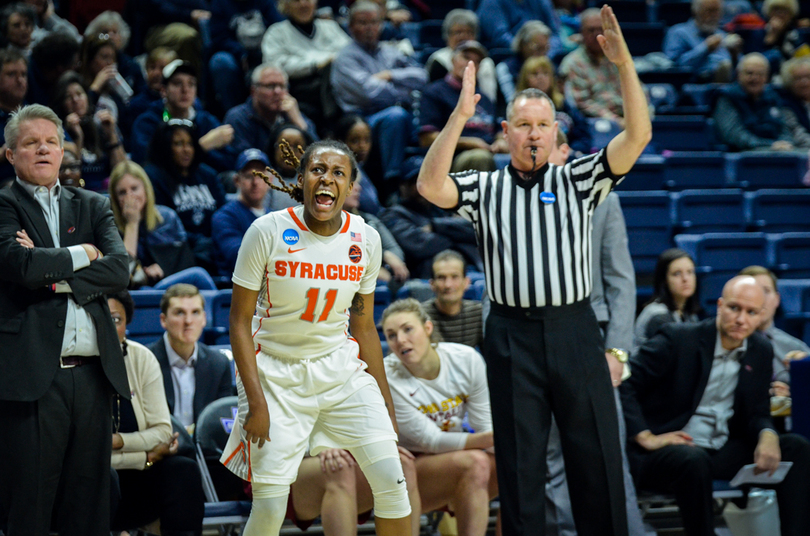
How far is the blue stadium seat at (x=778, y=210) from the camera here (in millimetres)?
7215

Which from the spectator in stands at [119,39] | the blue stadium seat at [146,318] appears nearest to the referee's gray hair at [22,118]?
the blue stadium seat at [146,318]

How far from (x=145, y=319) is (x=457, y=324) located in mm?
1753

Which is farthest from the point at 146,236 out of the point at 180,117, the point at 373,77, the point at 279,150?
the point at 373,77

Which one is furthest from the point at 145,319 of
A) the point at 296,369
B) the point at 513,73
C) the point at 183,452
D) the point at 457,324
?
the point at 513,73

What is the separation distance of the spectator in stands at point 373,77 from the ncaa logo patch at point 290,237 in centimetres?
398

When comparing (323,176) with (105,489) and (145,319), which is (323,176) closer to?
(105,489)

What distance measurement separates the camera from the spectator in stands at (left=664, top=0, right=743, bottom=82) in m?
9.02

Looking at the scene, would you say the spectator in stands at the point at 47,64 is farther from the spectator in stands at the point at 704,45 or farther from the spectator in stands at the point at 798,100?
the spectator in stands at the point at 798,100

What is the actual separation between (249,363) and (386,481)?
0.59 meters

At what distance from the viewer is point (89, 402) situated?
3.35 m

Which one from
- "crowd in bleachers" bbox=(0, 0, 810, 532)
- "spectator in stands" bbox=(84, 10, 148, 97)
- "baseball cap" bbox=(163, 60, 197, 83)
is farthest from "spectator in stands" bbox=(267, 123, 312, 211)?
"spectator in stands" bbox=(84, 10, 148, 97)

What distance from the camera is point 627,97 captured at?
3.12 meters

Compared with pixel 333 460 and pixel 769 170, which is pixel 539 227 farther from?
pixel 769 170

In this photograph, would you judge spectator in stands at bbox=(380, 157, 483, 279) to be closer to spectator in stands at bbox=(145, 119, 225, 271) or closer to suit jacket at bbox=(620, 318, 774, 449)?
spectator in stands at bbox=(145, 119, 225, 271)
